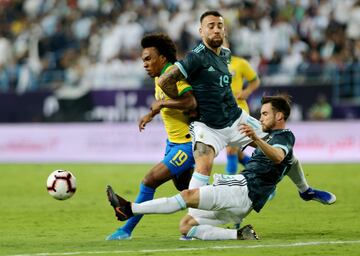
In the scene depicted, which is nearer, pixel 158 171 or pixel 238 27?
pixel 158 171

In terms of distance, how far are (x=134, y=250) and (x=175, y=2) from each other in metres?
19.6

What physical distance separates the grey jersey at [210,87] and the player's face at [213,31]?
0.10 metres

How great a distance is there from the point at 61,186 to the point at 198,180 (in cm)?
164

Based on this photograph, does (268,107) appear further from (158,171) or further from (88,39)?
(88,39)

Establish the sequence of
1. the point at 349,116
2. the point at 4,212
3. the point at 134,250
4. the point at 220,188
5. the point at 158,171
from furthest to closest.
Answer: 1. the point at 349,116
2. the point at 4,212
3. the point at 158,171
4. the point at 220,188
5. the point at 134,250

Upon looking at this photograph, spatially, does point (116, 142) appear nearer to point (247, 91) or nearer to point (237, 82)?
point (237, 82)

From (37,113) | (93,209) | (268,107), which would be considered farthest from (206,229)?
(37,113)

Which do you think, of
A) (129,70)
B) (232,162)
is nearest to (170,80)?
(232,162)

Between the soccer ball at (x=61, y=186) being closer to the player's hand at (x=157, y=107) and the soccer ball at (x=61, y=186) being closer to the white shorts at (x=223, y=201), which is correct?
the player's hand at (x=157, y=107)

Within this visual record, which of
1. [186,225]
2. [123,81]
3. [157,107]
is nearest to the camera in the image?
[186,225]

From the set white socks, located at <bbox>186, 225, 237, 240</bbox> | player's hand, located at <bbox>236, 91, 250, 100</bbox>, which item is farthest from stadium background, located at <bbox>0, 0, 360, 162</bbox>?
white socks, located at <bbox>186, 225, 237, 240</bbox>

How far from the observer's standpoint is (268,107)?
976 cm

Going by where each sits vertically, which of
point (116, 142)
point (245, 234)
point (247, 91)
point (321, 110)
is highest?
point (247, 91)

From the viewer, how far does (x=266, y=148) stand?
922cm
